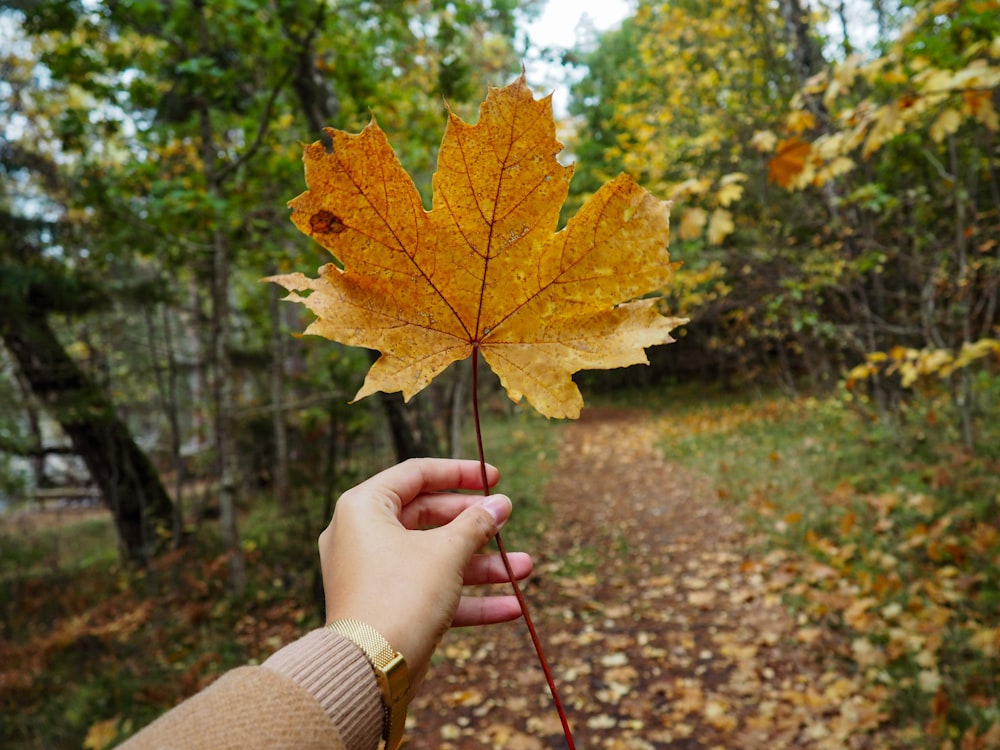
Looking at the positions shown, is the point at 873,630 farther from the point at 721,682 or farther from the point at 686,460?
the point at 686,460

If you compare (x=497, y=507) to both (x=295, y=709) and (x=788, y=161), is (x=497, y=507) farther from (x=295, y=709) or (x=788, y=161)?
(x=788, y=161)

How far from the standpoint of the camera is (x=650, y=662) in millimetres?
3824

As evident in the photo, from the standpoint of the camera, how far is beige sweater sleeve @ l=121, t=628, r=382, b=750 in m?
0.79

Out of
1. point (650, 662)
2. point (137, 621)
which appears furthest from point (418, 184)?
point (650, 662)

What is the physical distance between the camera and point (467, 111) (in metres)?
8.45

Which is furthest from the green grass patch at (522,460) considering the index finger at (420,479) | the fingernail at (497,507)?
the fingernail at (497,507)

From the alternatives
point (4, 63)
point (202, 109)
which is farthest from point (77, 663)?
point (4, 63)

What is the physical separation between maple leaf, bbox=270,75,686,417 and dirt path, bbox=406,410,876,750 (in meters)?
3.12

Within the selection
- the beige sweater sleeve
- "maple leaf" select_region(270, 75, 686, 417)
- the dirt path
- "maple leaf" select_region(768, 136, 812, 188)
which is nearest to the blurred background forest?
"maple leaf" select_region(768, 136, 812, 188)

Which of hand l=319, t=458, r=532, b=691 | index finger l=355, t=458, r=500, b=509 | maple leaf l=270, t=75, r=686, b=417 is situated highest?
maple leaf l=270, t=75, r=686, b=417

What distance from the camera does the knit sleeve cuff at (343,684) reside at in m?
0.82

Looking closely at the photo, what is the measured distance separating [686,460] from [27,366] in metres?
8.51

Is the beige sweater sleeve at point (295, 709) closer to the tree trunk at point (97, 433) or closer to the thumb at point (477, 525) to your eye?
the thumb at point (477, 525)

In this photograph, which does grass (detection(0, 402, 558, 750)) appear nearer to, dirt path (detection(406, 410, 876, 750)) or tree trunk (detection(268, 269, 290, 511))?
tree trunk (detection(268, 269, 290, 511))
